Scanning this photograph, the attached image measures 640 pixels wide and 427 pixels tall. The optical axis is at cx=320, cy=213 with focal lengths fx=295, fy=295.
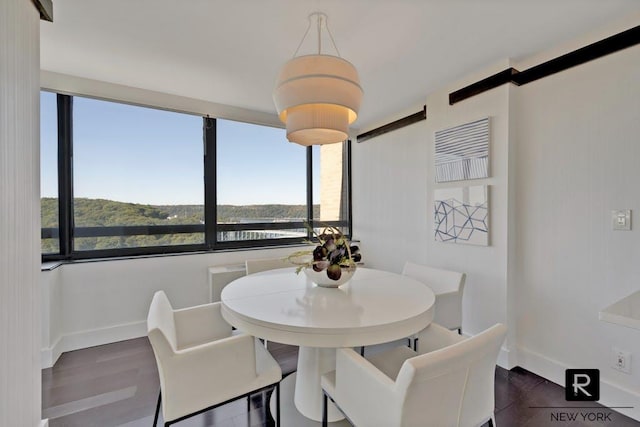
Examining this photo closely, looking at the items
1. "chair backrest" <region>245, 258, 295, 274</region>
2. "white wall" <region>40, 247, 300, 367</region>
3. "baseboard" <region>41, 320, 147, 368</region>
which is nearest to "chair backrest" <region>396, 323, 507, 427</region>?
"chair backrest" <region>245, 258, 295, 274</region>

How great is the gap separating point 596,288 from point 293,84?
2256 millimetres

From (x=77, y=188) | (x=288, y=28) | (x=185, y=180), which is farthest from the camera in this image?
(x=185, y=180)

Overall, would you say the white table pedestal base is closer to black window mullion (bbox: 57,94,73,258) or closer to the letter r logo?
the letter r logo

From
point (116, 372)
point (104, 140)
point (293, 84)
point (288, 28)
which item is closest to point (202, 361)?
point (293, 84)

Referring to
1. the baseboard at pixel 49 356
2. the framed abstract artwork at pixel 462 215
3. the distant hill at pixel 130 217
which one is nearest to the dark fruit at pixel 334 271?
the framed abstract artwork at pixel 462 215

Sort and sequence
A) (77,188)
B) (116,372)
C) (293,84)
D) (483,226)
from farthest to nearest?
(77,188), (483,226), (116,372), (293,84)

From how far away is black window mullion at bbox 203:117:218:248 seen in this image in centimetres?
325

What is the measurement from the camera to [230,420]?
171 centimetres

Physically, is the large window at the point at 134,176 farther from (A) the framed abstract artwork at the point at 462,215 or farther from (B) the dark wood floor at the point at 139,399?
(A) the framed abstract artwork at the point at 462,215

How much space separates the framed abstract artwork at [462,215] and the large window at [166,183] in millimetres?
1735

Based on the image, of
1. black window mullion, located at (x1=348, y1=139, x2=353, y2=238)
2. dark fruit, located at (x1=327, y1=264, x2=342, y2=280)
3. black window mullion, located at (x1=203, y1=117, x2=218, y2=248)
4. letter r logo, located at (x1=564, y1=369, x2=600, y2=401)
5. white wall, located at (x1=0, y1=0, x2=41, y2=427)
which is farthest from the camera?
black window mullion, located at (x1=348, y1=139, x2=353, y2=238)

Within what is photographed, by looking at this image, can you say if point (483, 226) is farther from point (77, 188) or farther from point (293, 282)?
point (77, 188)

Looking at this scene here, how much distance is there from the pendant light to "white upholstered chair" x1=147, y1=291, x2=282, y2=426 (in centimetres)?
119

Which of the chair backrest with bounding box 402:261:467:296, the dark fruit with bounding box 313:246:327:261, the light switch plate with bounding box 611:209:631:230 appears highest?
the light switch plate with bounding box 611:209:631:230
